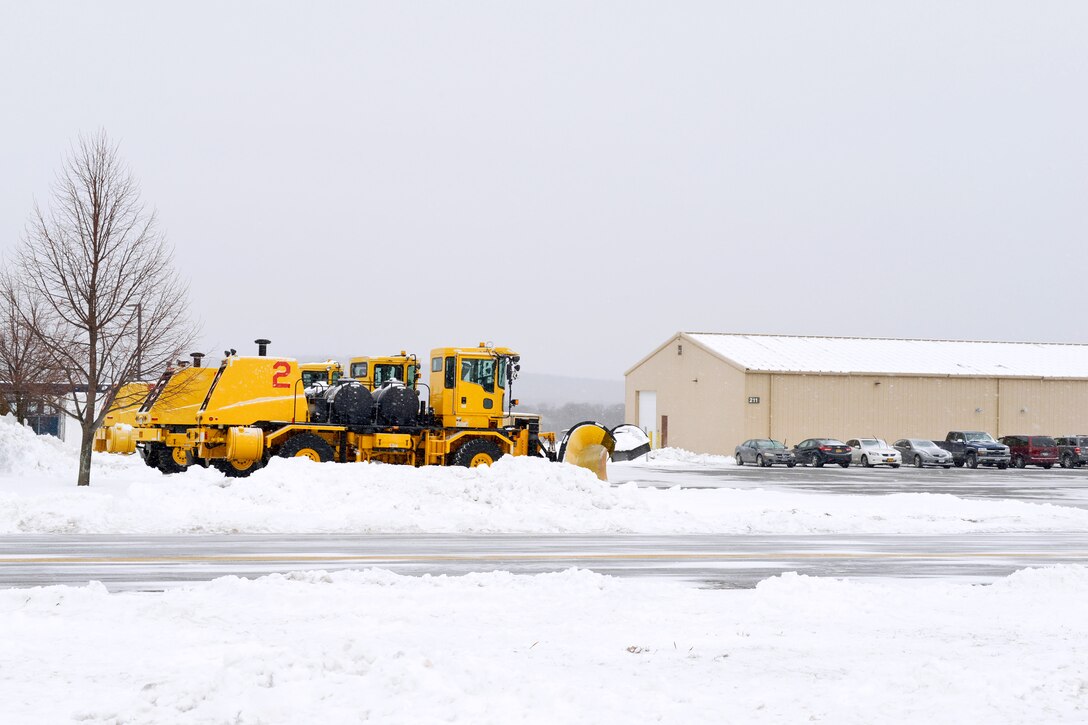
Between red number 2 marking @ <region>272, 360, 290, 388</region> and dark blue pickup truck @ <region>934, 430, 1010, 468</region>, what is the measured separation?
36.8 meters

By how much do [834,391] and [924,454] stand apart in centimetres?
733

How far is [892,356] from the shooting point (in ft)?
213

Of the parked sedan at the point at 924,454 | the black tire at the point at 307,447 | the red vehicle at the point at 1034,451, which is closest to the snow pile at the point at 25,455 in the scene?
the black tire at the point at 307,447

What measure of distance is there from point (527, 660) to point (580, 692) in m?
0.92

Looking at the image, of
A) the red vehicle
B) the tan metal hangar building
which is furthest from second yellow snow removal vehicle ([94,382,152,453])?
the red vehicle

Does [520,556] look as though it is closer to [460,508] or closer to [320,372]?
[460,508]

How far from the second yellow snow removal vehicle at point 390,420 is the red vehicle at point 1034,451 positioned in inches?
1287

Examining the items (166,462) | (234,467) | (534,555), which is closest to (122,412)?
(166,462)

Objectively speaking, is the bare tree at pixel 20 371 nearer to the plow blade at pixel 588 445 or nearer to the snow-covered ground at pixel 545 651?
the plow blade at pixel 588 445

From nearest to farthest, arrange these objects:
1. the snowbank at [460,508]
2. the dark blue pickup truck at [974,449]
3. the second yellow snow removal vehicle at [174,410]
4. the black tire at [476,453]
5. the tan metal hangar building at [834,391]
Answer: the snowbank at [460,508]
the black tire at [476,453]
the second yellow snow removal vehicle at [174,410]
the dark blue pickup truck at [974,449]
the tan metal hangar building at [834,391]

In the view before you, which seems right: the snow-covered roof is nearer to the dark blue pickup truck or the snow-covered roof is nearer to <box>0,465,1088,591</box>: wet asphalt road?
the dark blue pickup truck

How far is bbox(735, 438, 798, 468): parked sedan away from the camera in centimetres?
5100

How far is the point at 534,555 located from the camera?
47.8 ft

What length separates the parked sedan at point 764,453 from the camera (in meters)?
51.0
